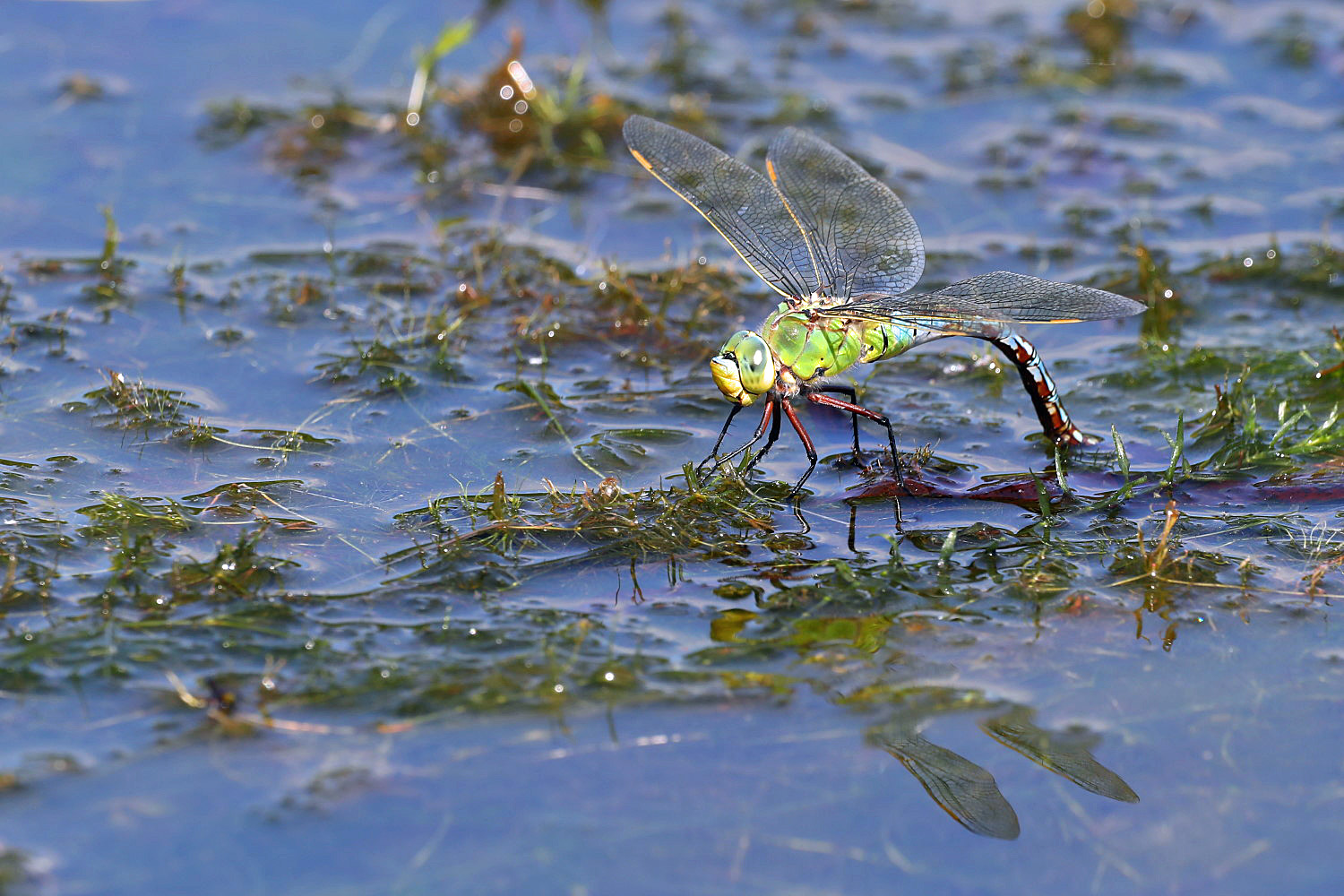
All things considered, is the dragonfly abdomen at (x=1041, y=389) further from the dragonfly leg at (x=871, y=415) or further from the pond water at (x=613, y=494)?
the dragonfly leg at (x=871, y=415)

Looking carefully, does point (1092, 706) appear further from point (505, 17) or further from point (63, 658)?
point (505, 17)

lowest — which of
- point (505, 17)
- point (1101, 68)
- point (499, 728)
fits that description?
point (499, 728)

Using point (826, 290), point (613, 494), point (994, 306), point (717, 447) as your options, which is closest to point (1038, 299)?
point (994, 306)

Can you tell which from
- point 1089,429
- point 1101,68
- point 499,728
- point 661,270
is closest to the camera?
point 499,728

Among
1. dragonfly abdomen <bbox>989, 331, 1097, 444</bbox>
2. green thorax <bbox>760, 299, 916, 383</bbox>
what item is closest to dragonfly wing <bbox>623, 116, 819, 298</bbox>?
green thorax <bbox>760, 299, 916, 383</bbox>

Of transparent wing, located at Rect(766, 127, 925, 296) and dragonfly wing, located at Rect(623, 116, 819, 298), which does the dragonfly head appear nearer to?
dragonfly wing, located at Rect(623, 116, 819, 298)

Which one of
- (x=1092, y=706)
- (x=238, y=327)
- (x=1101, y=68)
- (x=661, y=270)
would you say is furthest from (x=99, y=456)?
(x=1101, y=68)

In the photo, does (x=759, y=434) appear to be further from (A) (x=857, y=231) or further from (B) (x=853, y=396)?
(A) (x=857, y=231)
